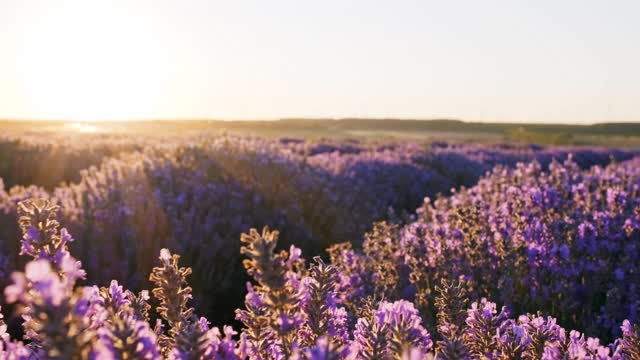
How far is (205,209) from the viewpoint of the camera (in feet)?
22.5

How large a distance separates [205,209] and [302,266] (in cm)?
225

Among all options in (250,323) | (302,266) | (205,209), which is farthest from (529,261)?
(205,209)

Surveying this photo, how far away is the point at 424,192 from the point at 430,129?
95.7m

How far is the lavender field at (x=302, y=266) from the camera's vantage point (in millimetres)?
1630

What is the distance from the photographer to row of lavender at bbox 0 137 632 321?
5.68 meters

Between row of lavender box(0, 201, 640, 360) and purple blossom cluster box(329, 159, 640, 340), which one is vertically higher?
row of lavender box(0, 201, 640, 360)

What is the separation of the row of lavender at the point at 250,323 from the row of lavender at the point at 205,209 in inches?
124

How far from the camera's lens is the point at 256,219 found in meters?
7.08

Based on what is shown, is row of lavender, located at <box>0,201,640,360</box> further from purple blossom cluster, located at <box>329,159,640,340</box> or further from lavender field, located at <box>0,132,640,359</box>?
purple blossom cluster, located at <box>329,159,640,340</box>

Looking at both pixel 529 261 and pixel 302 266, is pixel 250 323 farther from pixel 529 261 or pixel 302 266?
pixel 302 266

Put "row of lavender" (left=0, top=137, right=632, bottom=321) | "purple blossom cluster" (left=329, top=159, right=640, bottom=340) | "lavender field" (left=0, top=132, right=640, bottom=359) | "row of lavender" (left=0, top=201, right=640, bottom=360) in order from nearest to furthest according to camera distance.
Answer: "row of lavender" (left=0, top=201, right=640, bottom=360) < "lavender field" (left=0, top=132, right=640, bottom=359) < "purple blossom cluster" (left=329, top=159, right=640, bottom=340) < "row of lavender" (left=0, top=137, right=632, bottom=321)

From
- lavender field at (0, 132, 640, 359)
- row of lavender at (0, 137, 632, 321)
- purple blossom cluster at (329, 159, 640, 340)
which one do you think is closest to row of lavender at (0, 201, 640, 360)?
lavender field at (0, 132, 640, 359)

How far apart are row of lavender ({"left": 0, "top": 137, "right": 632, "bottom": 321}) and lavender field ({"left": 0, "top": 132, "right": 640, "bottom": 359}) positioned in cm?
2

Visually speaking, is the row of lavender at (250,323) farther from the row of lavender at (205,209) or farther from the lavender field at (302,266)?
the row of lavender at (205,209)
